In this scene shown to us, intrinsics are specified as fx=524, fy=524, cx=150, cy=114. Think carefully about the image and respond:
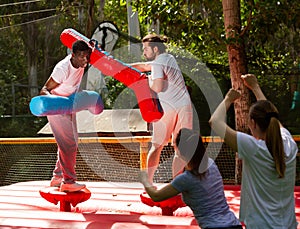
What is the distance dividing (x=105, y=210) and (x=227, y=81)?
4.36 meters

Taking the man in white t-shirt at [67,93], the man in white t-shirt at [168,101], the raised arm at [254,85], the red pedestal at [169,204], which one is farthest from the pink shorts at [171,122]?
the raised arm at [254,85]

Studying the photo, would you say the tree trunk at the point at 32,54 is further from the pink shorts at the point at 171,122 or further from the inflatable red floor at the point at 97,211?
the pink shorts at the point at 171,122

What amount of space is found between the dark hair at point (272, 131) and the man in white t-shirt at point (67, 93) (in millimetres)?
1980

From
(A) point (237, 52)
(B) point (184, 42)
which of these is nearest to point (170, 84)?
(A) point (237, 52)

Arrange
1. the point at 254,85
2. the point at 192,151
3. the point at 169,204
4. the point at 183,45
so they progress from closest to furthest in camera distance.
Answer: the point at 192,151
the point at 254,85
the point at 169,204
the point at 183,45

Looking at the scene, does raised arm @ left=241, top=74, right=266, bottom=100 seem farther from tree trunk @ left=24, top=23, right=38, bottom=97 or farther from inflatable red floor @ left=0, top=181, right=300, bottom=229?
tree trunk @ left=24, top=23, right=38, bottom=97

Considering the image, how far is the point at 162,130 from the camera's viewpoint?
392 centimetres

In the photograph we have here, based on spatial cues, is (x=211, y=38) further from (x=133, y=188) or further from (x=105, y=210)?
(x=105, y=210)

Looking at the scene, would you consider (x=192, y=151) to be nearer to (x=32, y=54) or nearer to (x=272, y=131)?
(x=272, y=131)

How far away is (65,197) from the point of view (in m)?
4.23

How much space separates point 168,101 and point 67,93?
2.82ft

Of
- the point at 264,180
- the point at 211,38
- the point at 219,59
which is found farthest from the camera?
the point at 219,59

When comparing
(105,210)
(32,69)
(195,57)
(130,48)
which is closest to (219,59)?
(195,57)

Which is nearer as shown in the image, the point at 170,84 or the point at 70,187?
the point at 170,84
